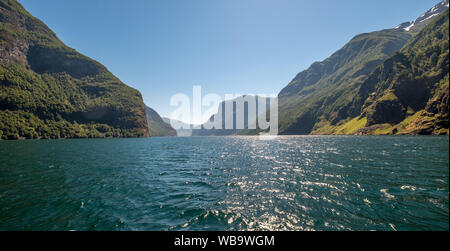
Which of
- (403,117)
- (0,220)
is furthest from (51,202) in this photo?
(403,117)

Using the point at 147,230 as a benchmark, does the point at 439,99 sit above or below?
above

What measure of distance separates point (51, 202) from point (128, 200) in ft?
23.9

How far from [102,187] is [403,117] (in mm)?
283091

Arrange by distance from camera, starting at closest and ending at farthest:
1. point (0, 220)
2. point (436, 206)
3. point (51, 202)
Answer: point (0, 220) → point (436, 206) → point (51, 202)

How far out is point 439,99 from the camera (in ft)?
482
